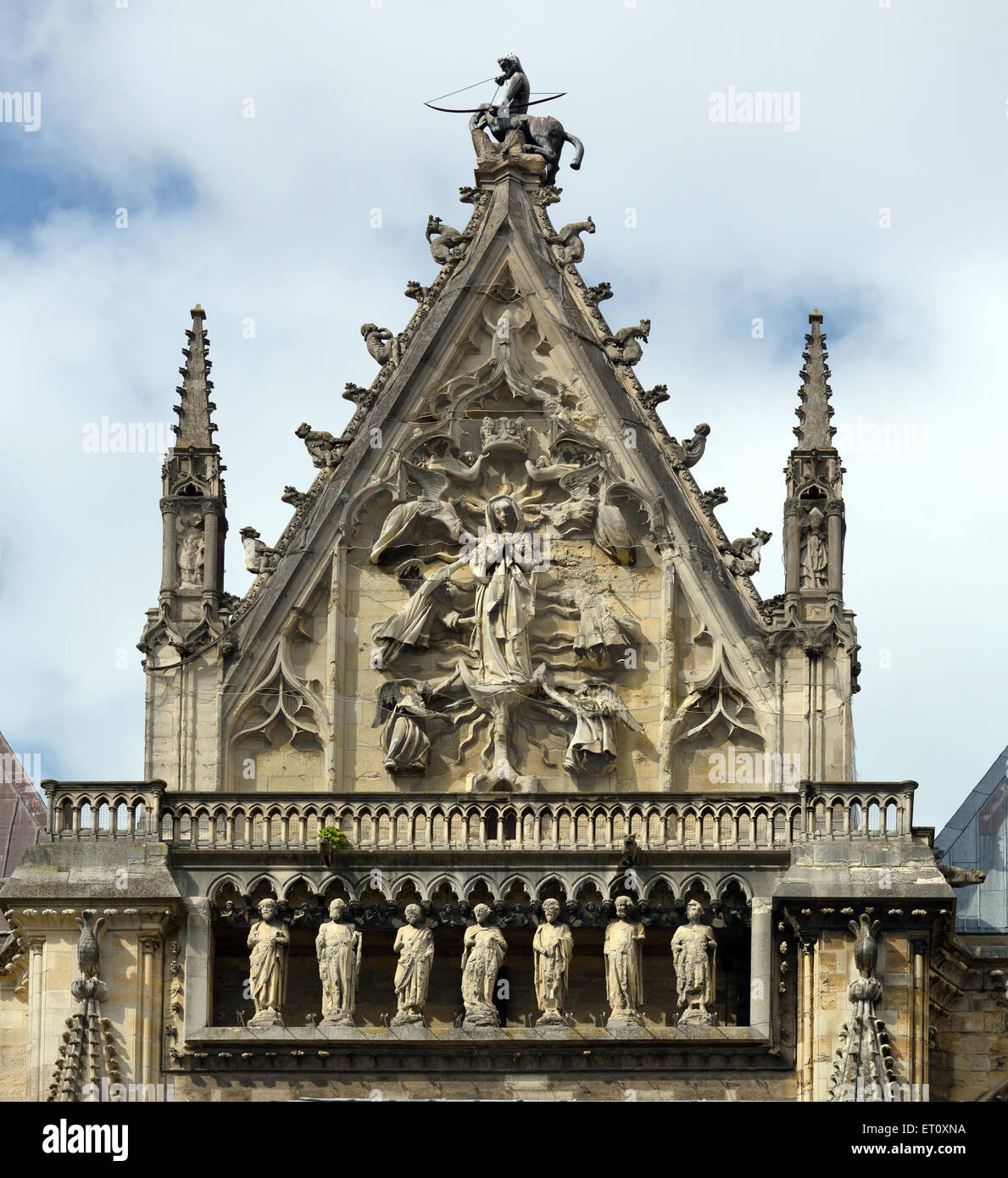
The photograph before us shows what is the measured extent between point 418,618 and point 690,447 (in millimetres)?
3082

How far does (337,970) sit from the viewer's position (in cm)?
3722

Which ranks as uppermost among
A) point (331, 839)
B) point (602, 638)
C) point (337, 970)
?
point (602, 638)

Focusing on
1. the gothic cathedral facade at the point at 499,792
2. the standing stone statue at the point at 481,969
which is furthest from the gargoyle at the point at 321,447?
the standing stone statue at the point at 481,969

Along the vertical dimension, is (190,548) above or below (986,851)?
above

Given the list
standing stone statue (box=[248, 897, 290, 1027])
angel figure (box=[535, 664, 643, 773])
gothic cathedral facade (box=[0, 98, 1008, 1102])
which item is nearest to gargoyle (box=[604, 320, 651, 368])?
gothic cathedral facade (box=[0, 98, 1008, 1102])

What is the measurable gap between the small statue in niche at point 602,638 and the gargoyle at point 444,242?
3.93 m

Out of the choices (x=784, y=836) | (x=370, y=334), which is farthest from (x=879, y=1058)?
(x=370, y=334)

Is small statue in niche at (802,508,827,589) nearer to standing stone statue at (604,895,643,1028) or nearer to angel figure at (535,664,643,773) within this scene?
angel figure at (535,664,643,773)

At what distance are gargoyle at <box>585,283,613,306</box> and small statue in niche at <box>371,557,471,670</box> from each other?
9.63ft

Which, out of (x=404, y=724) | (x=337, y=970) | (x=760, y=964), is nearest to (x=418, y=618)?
(x=404, y=724)

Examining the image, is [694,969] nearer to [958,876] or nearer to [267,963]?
[958,876]
